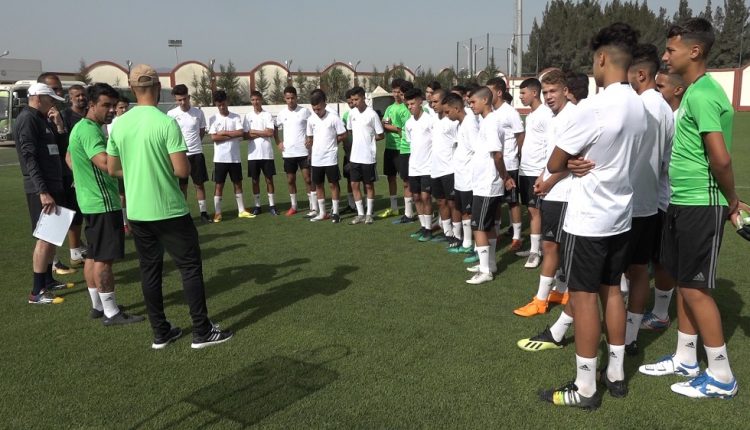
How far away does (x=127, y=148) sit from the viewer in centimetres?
408

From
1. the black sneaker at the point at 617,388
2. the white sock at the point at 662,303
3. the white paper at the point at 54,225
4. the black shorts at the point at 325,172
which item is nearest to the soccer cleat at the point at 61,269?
the white paper at the point at 54,225

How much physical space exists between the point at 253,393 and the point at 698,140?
313 centimetres

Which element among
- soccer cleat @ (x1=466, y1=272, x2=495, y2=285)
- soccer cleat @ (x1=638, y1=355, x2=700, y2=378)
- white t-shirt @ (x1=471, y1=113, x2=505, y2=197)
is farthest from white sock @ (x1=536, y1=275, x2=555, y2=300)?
soccer cleat @ (x1=638, y1=355, x2=700, y2=378)

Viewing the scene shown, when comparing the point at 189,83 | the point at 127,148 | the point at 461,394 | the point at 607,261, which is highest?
the point at 189,83

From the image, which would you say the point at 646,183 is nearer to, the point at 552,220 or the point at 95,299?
the point at 552,220

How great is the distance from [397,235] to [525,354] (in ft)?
14.1

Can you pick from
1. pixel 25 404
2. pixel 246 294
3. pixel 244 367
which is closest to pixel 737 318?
pixel 244 367

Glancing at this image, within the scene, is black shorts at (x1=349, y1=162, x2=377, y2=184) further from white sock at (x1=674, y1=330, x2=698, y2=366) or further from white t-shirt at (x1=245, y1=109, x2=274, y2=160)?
white sock at (x1=674, y1=330, x2=698, y2=366)

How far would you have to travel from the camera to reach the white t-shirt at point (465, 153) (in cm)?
602

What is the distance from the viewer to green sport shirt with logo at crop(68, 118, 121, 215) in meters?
4.75

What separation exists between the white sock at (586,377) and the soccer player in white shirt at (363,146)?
19.9 ft

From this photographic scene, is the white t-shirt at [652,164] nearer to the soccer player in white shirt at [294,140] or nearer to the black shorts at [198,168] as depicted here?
the soccer player in white shirt at [294,140]

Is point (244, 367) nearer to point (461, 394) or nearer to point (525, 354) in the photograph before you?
point (461, 394)

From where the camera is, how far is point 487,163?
18.3 ft
